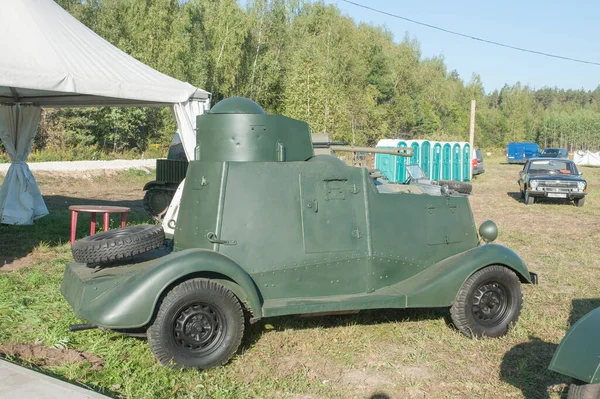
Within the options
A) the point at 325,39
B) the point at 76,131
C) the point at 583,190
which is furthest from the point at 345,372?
the point at 325,39

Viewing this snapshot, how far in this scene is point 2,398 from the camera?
4.19 m

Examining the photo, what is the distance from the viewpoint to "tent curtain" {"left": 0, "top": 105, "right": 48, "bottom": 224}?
1240 cm

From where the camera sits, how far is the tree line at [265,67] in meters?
34.8

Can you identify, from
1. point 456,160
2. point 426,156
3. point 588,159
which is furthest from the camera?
point 588,159

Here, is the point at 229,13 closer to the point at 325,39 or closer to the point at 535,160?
the point at 325,39

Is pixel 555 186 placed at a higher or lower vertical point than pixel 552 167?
lower

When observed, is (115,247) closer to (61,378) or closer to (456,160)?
(61,378)

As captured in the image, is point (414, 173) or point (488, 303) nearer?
point (488, 303)

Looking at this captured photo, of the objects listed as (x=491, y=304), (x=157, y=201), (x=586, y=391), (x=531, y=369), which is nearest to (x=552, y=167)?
(x=157, y=201)

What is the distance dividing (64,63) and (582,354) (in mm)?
8090

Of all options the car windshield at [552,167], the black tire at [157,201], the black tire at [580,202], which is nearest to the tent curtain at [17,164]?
the black tire at [157,201]

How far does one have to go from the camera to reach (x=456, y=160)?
3003 cm

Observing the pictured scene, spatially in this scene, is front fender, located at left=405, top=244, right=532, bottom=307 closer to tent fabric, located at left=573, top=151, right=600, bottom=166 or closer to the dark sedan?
the dark sedan

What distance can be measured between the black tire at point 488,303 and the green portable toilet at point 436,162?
73.7ft
